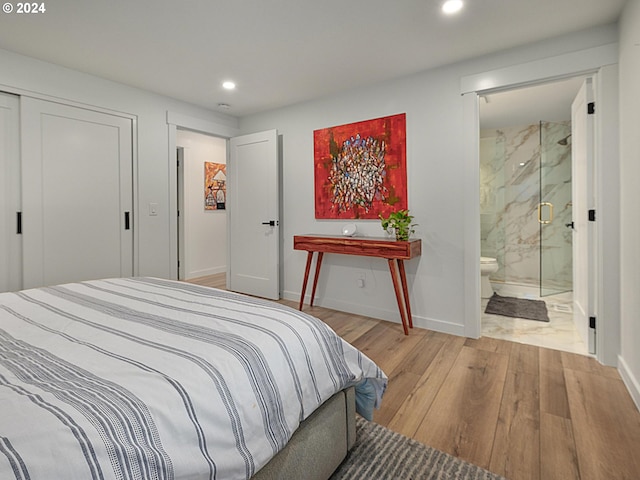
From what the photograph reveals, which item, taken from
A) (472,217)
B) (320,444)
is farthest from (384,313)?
(320,444)

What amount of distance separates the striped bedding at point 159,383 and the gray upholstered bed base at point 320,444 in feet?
0.25

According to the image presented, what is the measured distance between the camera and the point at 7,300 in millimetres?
1620

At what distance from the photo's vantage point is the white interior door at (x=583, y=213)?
→ 2465mm

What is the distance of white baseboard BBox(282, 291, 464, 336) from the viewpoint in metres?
3.00

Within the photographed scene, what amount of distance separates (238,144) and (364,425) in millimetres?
3664

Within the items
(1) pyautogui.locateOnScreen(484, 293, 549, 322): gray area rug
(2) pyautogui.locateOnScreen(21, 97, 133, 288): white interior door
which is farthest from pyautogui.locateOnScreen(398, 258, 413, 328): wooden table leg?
(2) pyautogui.locateOnScreen(21, 97, 133, 288): white interior door

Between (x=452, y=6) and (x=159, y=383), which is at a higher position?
(x=452, y=6)

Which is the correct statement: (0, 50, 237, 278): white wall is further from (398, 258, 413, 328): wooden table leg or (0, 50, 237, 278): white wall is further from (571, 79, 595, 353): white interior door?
(571, 79, 595, 353): white interior door

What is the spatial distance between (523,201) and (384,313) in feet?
10.5

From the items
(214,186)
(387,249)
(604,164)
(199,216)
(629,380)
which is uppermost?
(214,186)

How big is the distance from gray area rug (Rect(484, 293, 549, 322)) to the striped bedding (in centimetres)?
271

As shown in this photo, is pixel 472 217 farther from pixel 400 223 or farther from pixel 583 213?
pixel 583 213

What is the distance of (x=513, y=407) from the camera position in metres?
1.85

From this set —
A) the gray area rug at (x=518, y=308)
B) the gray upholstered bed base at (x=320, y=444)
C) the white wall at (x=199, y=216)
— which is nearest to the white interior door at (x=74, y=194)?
the white wall at (x=199, y=216)
